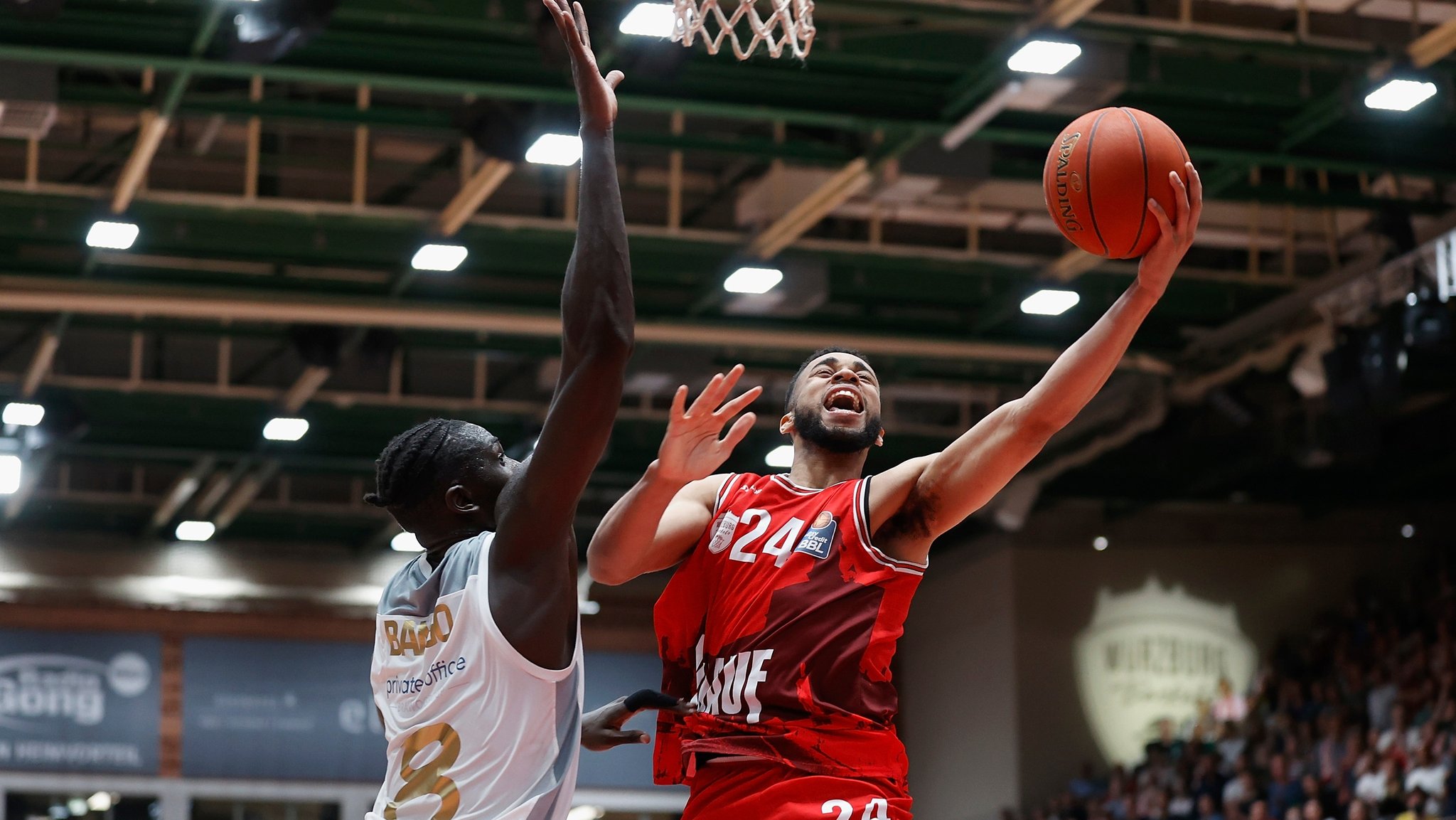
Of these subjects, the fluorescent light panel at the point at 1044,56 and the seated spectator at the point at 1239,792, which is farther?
the seated spectator at the point at 1239,792

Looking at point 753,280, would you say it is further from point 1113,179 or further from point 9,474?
point 1113,179

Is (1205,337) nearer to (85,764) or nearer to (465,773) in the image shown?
(85,764)

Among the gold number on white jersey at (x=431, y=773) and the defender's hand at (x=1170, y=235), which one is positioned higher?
the defender's hand at (x=1170, y=235)

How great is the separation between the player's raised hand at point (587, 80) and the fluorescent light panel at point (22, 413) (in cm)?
1535

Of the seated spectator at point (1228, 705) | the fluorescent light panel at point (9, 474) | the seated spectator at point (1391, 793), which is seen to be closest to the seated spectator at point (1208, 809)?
the seated spectator at point (1391, 793)

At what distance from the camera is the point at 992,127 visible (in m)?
12.9

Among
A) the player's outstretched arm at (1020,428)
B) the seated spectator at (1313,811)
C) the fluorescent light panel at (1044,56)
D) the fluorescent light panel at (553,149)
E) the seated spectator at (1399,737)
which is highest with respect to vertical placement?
the fluorescent light panel at (1044,56)

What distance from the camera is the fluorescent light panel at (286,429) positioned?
60.8 ft

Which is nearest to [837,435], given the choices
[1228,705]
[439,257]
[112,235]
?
[439,257]

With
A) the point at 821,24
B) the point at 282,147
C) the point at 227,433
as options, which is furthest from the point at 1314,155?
the point at 227,433

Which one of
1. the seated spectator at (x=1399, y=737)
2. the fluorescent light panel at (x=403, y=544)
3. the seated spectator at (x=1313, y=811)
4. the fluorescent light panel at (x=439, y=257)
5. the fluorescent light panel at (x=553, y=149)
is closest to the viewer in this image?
the fluorescent light panel at (x=553, y=149)

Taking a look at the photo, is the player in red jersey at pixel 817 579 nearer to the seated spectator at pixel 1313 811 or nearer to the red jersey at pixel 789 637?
the red jersey at pixel 789 637

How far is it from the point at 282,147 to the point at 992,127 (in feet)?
20.0

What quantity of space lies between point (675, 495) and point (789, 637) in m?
0.45
